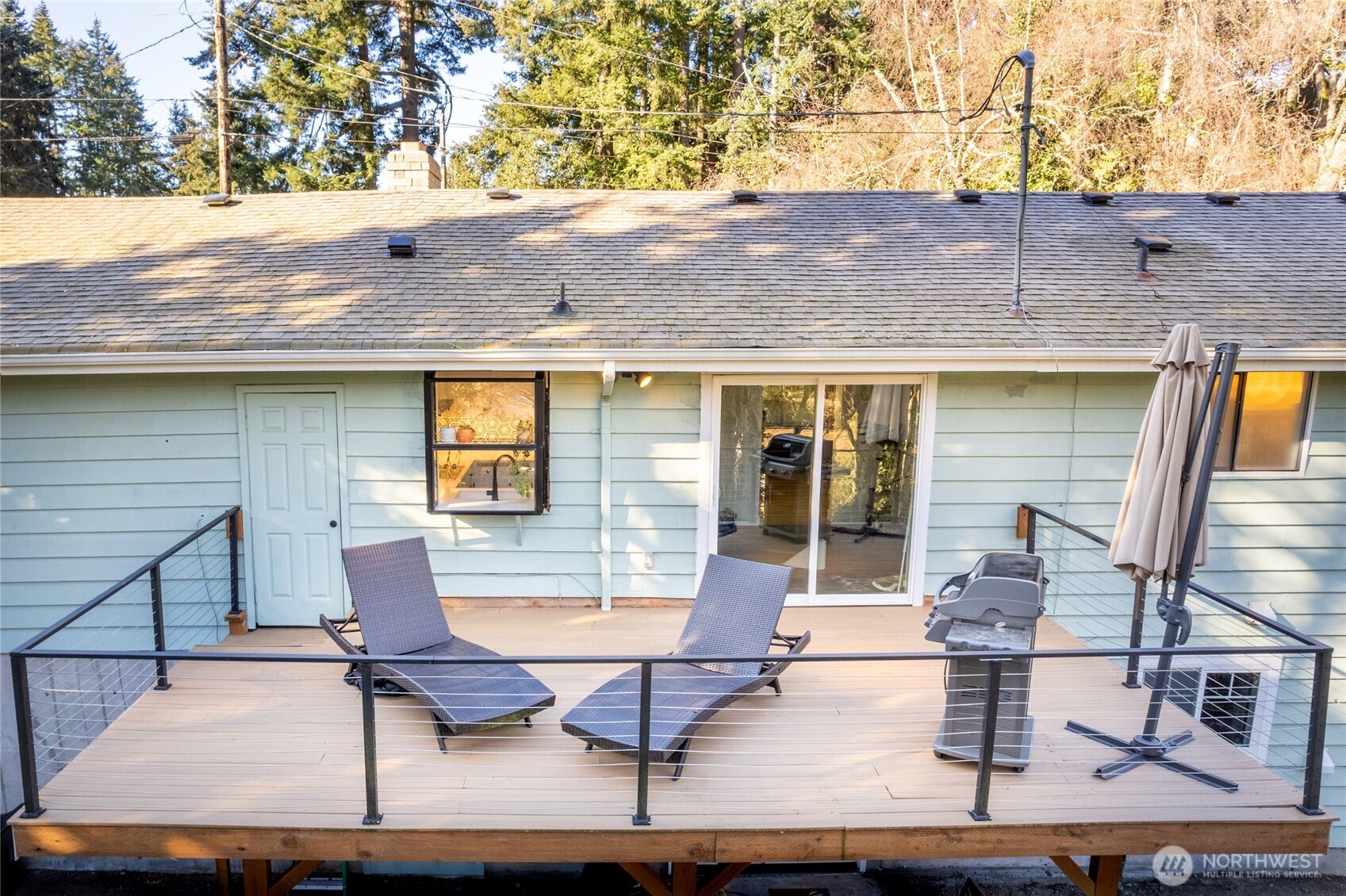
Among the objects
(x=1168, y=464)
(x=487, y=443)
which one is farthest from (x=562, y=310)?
(x=1168, y=464)

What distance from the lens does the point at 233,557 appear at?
272 inches

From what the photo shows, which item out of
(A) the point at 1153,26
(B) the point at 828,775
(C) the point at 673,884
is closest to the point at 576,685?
(C) the point at 673,884

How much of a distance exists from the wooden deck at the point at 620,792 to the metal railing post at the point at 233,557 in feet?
4.67

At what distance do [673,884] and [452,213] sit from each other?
7.68 m

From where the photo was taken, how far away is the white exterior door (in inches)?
276

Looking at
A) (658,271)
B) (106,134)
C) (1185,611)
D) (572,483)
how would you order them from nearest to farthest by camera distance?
(1185,611)
(572,483)
(658,271)
(106,134)

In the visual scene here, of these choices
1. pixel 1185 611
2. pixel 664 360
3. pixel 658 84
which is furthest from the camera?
pixel 658 84

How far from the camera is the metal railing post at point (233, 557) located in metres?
6.93

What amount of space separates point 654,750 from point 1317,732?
11.7 feet

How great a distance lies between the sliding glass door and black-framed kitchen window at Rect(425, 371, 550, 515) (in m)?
1.58

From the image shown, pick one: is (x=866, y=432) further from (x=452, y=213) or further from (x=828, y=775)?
(x=452, y=213)

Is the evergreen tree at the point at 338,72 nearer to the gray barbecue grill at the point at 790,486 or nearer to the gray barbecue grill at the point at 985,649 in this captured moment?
the gray barbecue grill at the point at 790,486

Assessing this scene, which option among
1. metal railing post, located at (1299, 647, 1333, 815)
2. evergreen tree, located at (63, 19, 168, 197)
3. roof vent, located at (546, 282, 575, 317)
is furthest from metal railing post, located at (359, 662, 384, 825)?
evergreen tree, located at (63, 19, 168, 197)

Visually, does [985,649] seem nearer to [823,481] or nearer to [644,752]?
[644,752]
